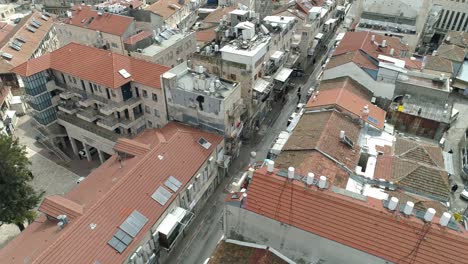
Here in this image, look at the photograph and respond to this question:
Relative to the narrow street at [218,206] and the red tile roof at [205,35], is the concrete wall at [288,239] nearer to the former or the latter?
the narrow street at [218,206]

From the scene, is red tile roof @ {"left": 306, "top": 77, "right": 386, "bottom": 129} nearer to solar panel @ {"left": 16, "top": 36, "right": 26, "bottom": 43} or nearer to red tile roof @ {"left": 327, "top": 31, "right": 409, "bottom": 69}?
red tile roof @ {"left": 327, "top": 31, "right": 409, "bottom": 69}

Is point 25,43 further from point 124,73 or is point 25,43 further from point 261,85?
point 261,85

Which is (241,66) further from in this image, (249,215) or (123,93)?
(249,215)

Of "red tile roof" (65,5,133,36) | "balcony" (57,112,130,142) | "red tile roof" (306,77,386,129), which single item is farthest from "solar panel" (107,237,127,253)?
"red tile roof" (65,5,133,36)

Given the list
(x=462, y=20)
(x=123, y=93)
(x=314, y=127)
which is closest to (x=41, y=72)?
(x=123, y=93)

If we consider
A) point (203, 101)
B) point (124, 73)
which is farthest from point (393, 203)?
point (124, 73)

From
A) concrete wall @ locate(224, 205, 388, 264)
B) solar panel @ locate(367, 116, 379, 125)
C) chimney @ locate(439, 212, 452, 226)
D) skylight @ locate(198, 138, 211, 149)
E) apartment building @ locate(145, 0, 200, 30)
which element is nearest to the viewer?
chimney @ locate(439, 212, 452, 226)

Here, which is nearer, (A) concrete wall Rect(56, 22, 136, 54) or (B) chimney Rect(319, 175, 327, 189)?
(B) chimney Rect(319, 175, 327, 189)
